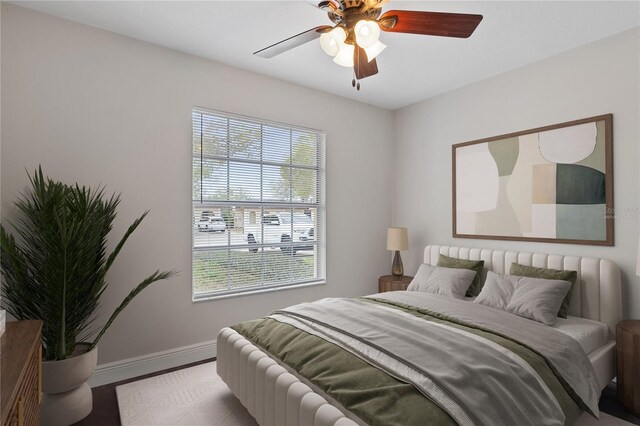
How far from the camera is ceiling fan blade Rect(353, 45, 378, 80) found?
2.09 meters

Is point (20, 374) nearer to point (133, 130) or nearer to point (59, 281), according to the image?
point (59, 281)

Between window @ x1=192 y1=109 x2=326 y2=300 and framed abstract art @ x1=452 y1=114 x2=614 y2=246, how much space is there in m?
1.65

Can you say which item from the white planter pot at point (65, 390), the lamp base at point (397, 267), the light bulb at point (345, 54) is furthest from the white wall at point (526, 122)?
the white planter pot at point (65, 390)

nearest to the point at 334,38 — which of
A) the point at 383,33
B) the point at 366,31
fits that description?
the point at 366,31

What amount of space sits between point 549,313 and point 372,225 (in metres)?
2.29

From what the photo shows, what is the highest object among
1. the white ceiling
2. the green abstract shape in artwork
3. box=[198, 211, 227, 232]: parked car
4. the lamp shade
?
the white ceiling

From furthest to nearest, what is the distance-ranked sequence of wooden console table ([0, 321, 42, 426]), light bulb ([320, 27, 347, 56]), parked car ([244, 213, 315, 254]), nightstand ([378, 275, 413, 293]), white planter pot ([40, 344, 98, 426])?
1. nightstand ([378, 275, 413, 293])
2. parked car ([244, 213, 315, 254])
3. white planter pot ([40, 344, 98, 426])
4. light bulb ([320, 27, 347, 56])
5. wooden console table ([0, 321, 42, 426])

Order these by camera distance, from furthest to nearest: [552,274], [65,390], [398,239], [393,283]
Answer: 1. [398,239]
2. [393,283]
3. [552,274]
4. [65,390]

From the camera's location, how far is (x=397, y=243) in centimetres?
414

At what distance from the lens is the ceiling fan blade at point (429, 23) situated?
1774 mm

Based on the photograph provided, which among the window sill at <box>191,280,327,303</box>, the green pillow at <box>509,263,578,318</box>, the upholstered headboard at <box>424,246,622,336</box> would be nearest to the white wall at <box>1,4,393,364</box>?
the window sill at <box>191,280,327,303</box>

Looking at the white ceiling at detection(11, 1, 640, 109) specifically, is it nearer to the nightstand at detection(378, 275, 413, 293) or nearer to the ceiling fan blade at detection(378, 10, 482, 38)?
the ceiling fan blade at detection(378, 10, 482, 38)

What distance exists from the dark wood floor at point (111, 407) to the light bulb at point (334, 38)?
271 centimetres

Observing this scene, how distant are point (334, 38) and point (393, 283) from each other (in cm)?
286
